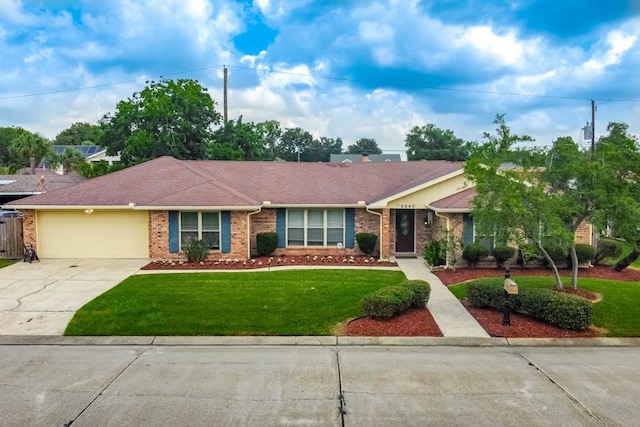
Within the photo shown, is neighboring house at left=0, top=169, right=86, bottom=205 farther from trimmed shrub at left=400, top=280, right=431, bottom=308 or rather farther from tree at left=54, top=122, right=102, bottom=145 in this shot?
tree at left=54, top=122, right=102, bottom=145

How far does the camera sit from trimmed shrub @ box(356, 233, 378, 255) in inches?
736

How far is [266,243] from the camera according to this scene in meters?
18.5

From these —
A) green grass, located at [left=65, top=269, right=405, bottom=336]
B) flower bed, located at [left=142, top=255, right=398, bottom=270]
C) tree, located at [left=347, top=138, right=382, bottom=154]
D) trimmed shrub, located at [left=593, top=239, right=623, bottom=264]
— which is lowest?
green grass, located at [left=65, top=269, right=405, bottom=336]

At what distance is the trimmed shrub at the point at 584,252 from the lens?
16.2m

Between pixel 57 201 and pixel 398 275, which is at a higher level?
pixel 57 201

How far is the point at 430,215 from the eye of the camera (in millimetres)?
18891

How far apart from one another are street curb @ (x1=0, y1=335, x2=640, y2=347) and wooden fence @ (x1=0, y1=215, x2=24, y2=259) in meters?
10.2

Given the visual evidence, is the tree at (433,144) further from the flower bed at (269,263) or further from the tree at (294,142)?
the flower bed at (269,263)

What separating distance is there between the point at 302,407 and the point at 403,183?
51.7 ft

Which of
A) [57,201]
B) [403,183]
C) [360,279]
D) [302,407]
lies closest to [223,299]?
[360,279]

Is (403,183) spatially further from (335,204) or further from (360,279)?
(360,279)

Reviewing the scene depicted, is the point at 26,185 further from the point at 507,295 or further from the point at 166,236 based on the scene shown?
the point at 507,295

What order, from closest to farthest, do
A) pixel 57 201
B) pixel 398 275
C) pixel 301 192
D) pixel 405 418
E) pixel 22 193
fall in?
pixel 405 418, pixel 398 275, pixel 57 201, pixel 301 192, pixel 22 193

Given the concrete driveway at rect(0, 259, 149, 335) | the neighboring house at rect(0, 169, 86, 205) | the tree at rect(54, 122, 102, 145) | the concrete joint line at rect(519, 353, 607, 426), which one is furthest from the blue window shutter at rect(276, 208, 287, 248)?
the tree at rect(54, 122, 102, 145)
